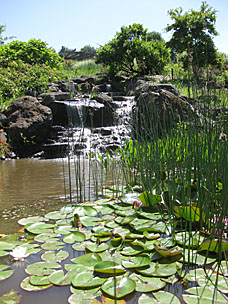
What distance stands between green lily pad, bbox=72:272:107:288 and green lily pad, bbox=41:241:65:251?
0.29 meters

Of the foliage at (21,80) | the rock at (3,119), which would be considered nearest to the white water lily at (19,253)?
the rock at (3,119)

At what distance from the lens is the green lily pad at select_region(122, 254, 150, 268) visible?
3.75 feet

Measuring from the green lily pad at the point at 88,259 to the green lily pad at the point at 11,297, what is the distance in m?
0.26

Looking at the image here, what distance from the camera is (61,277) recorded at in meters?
1.09

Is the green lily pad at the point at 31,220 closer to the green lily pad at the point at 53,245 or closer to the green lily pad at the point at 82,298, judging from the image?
the green lily pad at the point at 53,245

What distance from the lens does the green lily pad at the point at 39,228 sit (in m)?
1.54

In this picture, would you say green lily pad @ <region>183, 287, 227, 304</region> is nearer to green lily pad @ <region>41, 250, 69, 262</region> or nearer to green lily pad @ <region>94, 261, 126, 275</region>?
green lily pad @ <region>94, 261, 126, 275</region>

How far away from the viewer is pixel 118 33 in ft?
38.3

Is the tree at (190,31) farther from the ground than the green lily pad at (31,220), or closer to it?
farther from the ground

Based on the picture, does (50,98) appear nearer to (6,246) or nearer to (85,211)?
(85,211)

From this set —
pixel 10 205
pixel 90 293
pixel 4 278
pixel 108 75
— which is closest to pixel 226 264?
pixel 90 293

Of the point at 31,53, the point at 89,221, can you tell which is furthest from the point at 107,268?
the point at 31,53

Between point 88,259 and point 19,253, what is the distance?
329mm

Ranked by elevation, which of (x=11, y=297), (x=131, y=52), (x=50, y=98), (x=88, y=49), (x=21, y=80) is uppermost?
(x=88, y=49)
